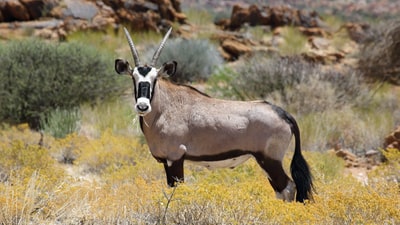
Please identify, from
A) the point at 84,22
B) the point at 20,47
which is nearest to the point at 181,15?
the point at 84,22

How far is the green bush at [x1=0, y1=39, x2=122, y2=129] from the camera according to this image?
1140 cm

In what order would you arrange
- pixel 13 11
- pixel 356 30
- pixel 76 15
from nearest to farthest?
1. pixel 13 11
2. pixel 76 15
3. pixel 356 30

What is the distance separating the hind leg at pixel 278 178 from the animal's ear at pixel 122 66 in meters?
1.50

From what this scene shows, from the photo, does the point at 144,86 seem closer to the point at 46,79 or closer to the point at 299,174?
the point at 299,174

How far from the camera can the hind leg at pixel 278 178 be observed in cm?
532

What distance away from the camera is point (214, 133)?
5.33 m

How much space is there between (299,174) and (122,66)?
6.78ft

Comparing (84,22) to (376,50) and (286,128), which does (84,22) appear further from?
(286,128)

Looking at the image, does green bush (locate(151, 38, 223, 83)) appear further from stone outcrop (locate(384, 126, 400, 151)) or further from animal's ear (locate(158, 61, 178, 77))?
animal's ear (locate(158, 61, 178, 77))

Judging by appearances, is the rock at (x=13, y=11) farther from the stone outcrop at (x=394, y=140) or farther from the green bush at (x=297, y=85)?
the stone outcrop at (x=394, y=140)

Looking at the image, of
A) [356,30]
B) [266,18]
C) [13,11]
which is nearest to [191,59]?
[13,11]

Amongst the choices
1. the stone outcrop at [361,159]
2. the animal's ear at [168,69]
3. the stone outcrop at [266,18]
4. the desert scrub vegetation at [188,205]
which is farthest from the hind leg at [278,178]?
the stone outcrop at [266,18]

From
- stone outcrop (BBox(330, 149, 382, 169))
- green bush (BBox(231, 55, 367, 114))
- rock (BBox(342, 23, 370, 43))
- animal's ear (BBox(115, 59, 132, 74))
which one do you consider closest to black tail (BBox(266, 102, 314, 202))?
animal's ear (BBox(115, 59, 132, 74))

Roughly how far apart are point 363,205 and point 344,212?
7.0 inches
